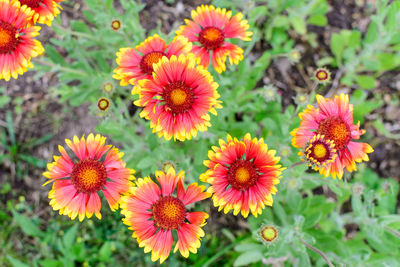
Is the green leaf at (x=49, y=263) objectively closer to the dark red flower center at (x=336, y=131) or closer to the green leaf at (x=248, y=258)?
the green leaf at (x=248, y=258)

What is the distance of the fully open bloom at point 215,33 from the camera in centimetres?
247

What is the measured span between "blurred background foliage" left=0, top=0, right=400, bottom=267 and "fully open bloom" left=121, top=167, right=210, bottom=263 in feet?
1.29

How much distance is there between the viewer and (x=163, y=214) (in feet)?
7.25

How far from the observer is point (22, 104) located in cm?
408

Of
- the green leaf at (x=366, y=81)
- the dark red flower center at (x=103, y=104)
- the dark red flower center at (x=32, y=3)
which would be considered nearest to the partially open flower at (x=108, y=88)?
the dark red flower center at (x=103, y=104)

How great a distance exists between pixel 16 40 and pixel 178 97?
4.15 ft

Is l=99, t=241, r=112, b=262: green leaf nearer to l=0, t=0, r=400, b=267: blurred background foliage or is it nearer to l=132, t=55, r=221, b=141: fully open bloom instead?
l=0, t=0, r=400, b=267: blurred background foliage

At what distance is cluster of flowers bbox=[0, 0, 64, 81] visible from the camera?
2.36m

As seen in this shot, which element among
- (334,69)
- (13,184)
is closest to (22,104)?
(13,184)

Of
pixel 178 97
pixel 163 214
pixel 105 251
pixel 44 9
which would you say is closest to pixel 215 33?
pixel 178 97

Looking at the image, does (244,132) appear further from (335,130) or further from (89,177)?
(89,177)

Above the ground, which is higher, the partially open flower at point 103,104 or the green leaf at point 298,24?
the green leaf at point 298,24

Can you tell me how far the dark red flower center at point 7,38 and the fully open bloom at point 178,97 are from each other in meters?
1.01

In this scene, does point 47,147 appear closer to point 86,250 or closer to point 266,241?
point 86,250
